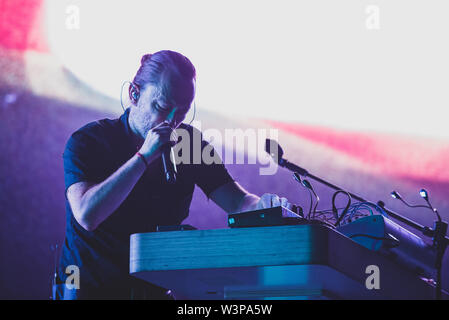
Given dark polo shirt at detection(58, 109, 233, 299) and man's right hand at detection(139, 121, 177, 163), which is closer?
man's right hand at detection(139, 121, 177, 163)

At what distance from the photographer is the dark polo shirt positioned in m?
1.85

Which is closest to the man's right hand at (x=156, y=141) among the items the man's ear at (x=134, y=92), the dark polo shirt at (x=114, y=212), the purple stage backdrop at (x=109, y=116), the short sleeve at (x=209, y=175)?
the dark polo shirt at (x=114, y=212)

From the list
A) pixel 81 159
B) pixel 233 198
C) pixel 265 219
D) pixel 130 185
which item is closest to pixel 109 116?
pixel 233 198

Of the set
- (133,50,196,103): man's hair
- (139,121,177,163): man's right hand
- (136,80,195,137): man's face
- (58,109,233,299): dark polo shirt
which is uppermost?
(133,50,196,103): man's hair

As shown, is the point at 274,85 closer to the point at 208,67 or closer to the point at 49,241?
the point at 208,67

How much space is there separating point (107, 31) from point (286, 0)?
100 centimetres

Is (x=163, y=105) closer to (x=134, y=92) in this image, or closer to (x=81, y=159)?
(x=134, y=92)

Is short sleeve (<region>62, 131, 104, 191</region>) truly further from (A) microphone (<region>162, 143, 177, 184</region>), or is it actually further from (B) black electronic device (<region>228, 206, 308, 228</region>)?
(B) black electronic device (<region>228, 206, 308, 228</region>)

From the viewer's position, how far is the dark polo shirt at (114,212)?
185 centimetres

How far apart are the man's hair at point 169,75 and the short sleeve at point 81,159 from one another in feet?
0.98

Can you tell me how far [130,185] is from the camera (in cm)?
170

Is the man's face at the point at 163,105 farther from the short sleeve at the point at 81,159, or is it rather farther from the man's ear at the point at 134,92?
the short sleeve at the point at 81,159

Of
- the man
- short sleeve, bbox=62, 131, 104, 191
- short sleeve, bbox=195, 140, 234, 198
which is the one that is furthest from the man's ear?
short sleeve, bbox=195, 140, 234, 198

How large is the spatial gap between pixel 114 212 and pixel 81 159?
21 cm
